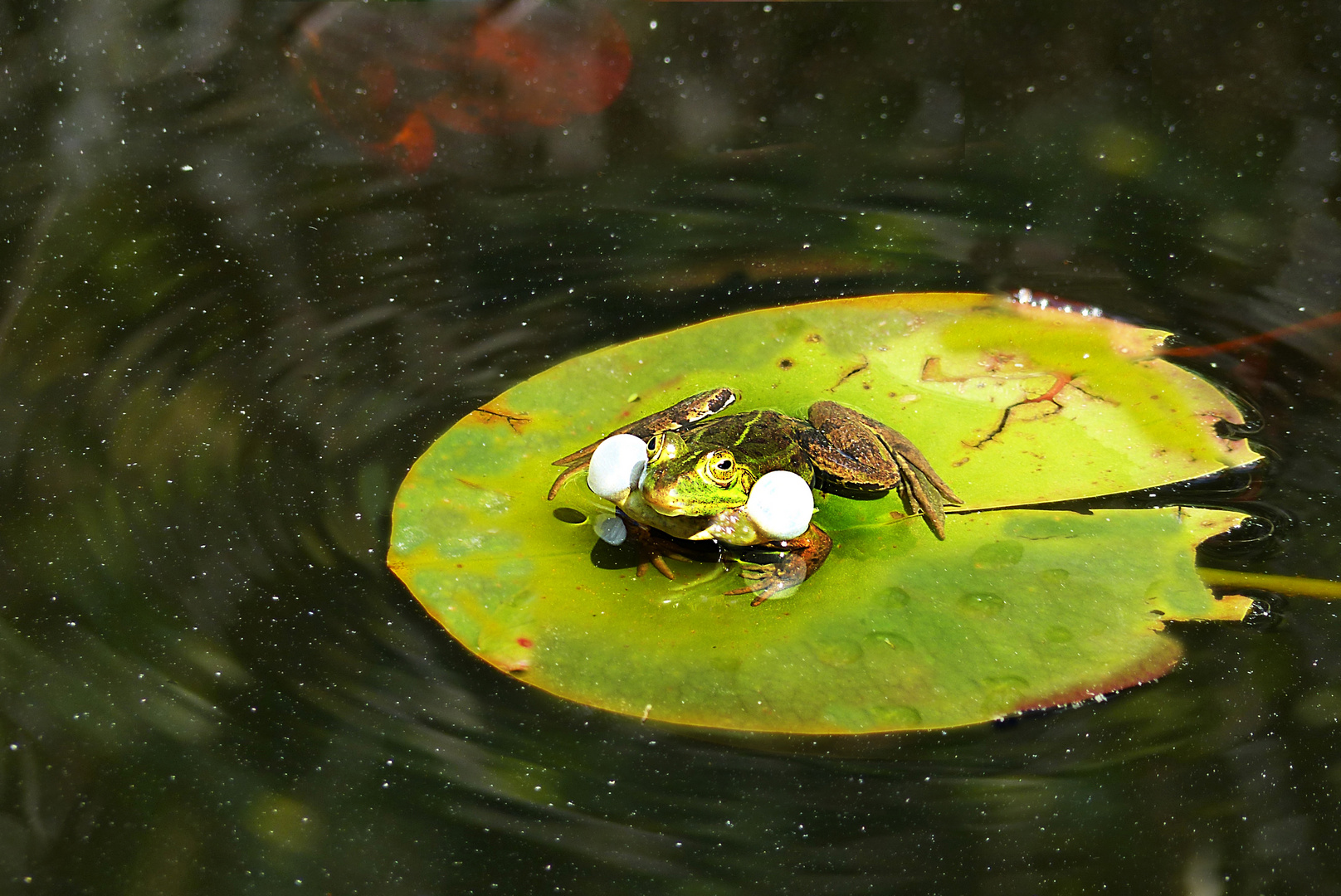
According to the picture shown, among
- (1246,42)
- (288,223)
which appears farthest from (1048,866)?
(1246,42)

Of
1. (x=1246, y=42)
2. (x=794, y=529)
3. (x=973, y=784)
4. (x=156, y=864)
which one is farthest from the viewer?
(x=1246, y=42)

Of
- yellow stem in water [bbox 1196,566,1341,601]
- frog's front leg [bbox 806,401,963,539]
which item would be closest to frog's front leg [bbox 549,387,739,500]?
frog's front leg [bbox 806,401,963,539]

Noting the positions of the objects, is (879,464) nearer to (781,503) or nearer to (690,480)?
(781,503)

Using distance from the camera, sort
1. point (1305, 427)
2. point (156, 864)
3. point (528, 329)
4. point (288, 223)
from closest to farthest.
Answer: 1. point (156, 864)
2. point (1305, 427)
3. point (528, 329)
4. point (288, 223)

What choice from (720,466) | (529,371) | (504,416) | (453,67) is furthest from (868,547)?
(453,67)

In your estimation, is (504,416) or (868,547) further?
(504,416)

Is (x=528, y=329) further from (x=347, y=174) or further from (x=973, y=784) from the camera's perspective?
(x=973, y=784)

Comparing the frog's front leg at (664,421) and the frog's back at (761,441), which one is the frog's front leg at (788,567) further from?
the frog's front leg at (664,421)
